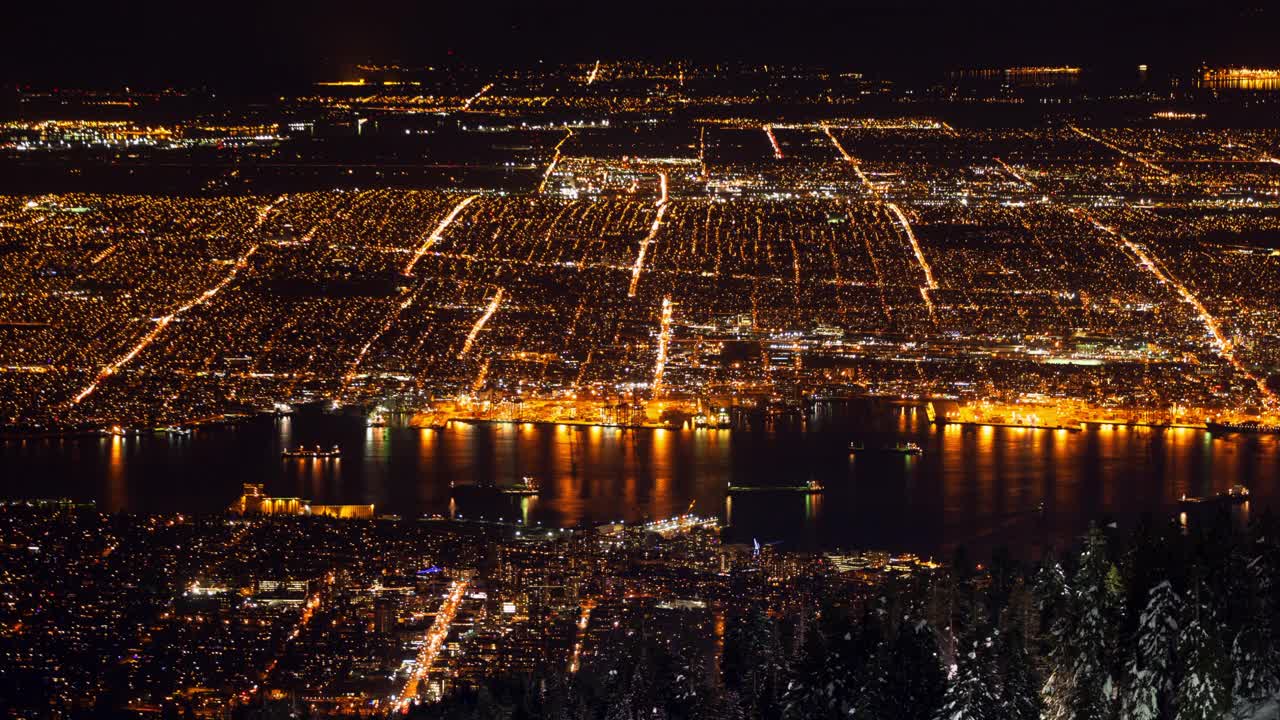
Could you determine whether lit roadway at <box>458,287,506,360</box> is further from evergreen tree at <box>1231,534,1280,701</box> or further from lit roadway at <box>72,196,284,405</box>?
evergreen tree at <box>1231,534,1280,701</box>

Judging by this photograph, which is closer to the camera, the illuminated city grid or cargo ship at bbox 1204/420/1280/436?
cargo ship at bbox 1204/420/1280/436

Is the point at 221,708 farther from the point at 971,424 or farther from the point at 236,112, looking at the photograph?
the point at 236,112

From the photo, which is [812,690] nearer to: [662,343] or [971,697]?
[971,697]

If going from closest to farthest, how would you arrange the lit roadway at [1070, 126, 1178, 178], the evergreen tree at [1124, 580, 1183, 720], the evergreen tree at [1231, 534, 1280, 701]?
the evergreen tree at [1124, 580, 1183, 720], the evergreen tree at [1231, 534, 1280, 701], the lit roadway at [1070, 126, 1178, 178]

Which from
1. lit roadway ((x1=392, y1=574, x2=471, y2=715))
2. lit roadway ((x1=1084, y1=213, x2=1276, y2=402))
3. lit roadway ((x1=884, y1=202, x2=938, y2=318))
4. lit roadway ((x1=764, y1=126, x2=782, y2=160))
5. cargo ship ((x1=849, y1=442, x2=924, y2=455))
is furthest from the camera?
lit roadway ((x1=764, y1=126, x2=782, y2=160))

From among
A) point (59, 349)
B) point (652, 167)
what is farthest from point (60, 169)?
point (59, 349)

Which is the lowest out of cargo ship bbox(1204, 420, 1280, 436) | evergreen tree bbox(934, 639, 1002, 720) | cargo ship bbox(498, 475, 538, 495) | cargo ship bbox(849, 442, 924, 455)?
cargo ship bbox(498, 475, 538, 495)

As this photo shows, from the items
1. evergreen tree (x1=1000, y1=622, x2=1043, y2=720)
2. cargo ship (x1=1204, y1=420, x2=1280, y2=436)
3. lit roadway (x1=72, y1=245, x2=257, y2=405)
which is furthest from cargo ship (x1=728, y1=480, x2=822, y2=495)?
evergreen tree (x1=1000, y1=622, x2=1043, y2=720)

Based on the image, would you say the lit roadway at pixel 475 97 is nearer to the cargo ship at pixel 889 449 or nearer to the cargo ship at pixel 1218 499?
the cargo ship at pixel 889 449
